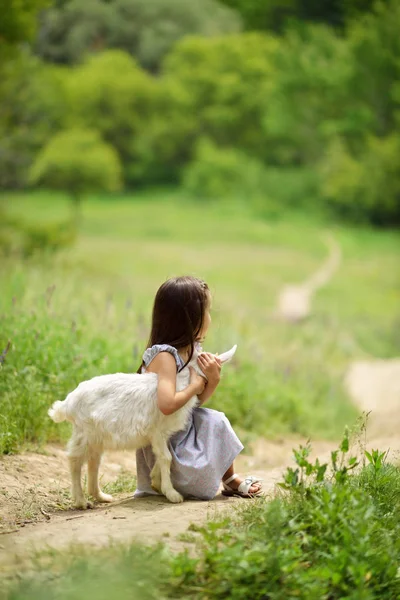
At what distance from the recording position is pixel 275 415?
7.09m

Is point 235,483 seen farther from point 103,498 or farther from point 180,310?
point 180,310

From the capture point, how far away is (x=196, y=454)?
386 cm

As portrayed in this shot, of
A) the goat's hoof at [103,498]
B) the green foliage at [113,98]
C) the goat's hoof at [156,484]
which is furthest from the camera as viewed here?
the green foliage at [113,98]

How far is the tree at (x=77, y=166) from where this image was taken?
11273mm

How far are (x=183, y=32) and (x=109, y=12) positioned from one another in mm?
1123

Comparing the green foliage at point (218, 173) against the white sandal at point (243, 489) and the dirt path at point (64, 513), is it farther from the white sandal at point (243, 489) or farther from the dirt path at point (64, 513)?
the white sandal at point (243, 489)

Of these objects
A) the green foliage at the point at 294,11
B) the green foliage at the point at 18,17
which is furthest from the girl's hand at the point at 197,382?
the green foliage at the point at 294,11

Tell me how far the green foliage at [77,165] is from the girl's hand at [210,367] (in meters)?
7.87

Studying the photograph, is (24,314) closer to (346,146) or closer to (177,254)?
(177,254)

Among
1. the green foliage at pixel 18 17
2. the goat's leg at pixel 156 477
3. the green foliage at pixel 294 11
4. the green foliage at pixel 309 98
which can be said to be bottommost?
the goat's leg at pixel 156 477

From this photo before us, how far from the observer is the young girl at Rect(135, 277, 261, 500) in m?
3.79

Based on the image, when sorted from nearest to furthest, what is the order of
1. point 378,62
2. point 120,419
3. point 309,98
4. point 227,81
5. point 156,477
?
1. point 120,419
2. point 156,477
3. point 227,81
4. point 378,62
5. point 309,98

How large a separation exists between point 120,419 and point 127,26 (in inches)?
349

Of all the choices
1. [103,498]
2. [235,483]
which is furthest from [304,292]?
[103,498]
